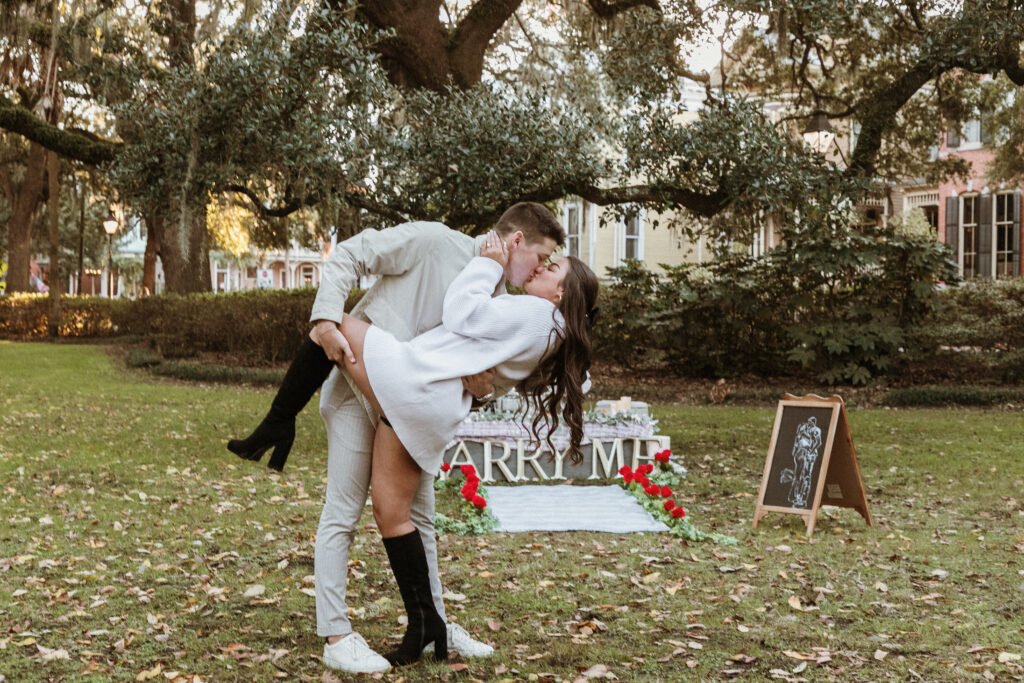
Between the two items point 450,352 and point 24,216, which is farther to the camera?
point 24,216

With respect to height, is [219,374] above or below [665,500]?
above

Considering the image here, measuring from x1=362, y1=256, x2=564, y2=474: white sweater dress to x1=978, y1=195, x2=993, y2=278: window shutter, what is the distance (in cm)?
3017

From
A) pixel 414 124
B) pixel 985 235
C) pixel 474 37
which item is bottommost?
pixel 414 124

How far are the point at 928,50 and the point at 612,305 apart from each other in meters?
7.12

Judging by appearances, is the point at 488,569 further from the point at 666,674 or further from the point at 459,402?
the point at 459,402

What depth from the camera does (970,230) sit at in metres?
31.1

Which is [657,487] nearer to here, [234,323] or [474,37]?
[474,37]

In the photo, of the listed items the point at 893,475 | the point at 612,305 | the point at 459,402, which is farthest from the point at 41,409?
the point at 459,402

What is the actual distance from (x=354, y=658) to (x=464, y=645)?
51cm

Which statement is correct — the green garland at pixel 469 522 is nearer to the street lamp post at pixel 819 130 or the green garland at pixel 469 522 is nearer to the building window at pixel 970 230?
the street lamp post at pixel 819 130

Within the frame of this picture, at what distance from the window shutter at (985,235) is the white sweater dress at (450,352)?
3017cm

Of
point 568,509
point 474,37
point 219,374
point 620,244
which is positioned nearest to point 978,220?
point 620,244

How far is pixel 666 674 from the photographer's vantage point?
3.92 m

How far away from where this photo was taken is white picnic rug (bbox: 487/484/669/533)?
662 cm
